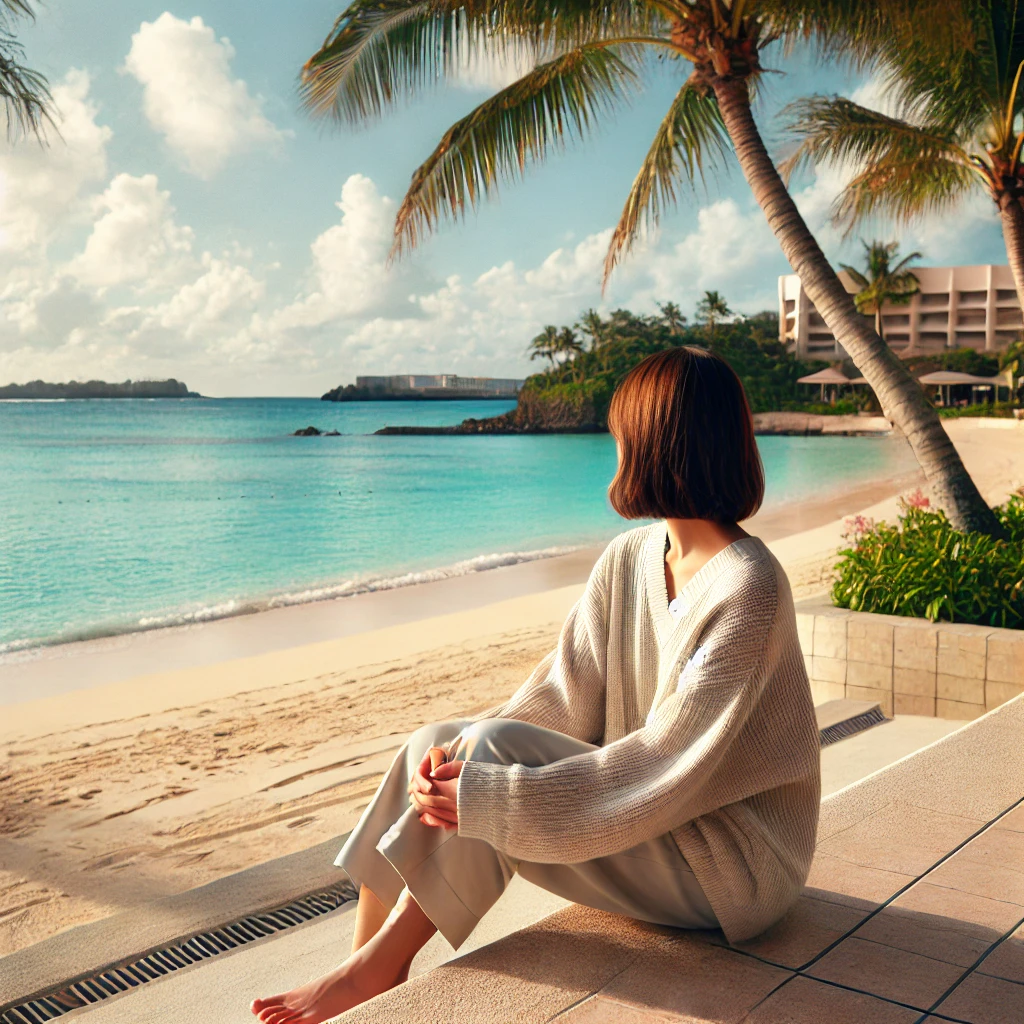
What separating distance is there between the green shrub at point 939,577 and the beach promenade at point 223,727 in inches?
104

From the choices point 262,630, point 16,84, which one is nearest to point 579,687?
point 16,84

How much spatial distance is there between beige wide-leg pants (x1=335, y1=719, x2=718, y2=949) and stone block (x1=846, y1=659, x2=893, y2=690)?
3.00 meters

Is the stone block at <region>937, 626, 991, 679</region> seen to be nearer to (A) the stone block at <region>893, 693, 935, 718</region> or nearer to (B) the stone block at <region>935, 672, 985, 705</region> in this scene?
(B) the stone block at <region>935, 672, 985, 705</region>

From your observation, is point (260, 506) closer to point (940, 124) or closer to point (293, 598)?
point (293, 598)

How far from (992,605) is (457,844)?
380 centimetres

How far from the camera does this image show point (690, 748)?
155cm

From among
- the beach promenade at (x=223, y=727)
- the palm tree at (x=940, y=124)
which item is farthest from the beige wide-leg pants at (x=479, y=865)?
the palm tree at (x=940, y=124)

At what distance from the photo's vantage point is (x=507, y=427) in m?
54.4

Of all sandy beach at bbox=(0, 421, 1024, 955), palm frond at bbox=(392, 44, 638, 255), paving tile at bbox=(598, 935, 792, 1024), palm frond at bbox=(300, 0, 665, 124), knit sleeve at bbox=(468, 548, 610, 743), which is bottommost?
sandy beach at bbox=(0, 421, 1024, 955)

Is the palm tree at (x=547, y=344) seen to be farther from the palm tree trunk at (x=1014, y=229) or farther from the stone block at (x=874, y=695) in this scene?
the stone block at (x=874, y=695)

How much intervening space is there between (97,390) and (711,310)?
3762 cm

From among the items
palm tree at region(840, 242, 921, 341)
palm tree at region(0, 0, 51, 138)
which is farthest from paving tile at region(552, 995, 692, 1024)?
palm tree at region(840, 242, 921, 341)

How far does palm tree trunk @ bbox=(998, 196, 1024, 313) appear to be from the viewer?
8.02 metres

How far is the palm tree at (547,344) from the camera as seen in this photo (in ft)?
177
